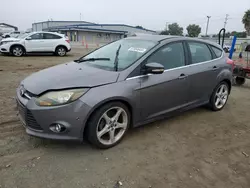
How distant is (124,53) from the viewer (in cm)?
360

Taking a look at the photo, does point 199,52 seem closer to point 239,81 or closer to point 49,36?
point 239,81

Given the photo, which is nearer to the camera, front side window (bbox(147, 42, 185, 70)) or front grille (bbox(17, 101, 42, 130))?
front grille (bbox(17, 101, 42, 130))

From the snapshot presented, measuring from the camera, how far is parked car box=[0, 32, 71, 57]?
41.6 ft

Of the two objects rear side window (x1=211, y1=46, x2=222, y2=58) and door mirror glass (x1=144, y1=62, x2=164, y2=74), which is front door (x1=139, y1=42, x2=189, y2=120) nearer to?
door mirror glass (x1=144, y1=62, x2=164, y2=74)

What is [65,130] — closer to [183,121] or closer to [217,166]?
[217,166]

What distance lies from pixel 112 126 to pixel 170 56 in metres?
1.53

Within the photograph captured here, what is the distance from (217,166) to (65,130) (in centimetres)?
195

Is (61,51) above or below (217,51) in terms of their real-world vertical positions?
below

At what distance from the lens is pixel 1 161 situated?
269 centimetres

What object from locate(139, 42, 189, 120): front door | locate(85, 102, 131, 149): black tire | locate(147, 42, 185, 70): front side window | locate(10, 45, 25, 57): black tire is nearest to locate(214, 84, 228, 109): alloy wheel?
locate(139, 42, 189, 120): front door

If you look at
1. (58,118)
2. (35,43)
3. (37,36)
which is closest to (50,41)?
(37,36)

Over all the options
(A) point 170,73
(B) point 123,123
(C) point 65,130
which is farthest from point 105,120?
(A) point 170,73

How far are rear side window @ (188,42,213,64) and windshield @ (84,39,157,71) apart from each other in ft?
2.88

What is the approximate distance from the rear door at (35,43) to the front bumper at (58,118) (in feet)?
37.3
